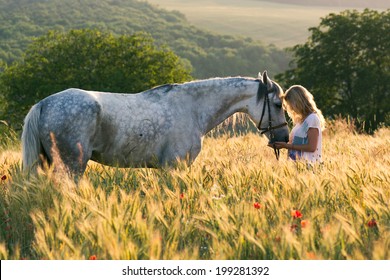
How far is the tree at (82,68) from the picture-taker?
4512 cm

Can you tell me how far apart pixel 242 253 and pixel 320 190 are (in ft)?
5.06

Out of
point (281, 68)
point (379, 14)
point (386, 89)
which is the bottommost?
point (281, 68)

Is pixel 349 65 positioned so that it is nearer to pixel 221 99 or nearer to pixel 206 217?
pixel 221 99

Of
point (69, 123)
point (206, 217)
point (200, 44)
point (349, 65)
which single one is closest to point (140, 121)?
point (69, 123)

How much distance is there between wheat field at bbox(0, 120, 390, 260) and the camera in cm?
359

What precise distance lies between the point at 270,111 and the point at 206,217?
3782 millimetres

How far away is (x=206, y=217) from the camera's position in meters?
4.39

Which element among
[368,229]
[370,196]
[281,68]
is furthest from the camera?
[281,68]

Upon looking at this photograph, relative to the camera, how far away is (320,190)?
507 centimetres

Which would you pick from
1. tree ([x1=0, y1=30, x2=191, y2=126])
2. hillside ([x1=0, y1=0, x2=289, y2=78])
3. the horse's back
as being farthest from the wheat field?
hillside ([x1=0, y1=0, x2=289, y2=78])

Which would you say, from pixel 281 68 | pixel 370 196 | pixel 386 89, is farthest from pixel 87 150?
pixel 281 68

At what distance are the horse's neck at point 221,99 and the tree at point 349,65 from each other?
36.9 metres

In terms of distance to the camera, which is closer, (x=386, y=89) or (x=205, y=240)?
(x=205, y=240)

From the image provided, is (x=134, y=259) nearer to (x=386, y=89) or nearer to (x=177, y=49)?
(x=386, y=89)
